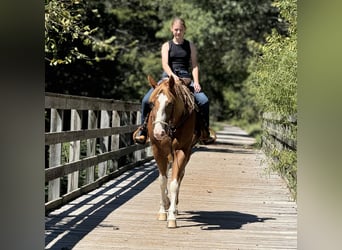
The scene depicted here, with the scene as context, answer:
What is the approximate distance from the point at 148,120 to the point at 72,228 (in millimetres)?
1584

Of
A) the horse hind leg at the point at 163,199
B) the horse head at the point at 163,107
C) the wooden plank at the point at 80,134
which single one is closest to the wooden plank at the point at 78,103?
the wooden plank at the point at 80,134

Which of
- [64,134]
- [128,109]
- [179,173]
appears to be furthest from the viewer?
[128,109]

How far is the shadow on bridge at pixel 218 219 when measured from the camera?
7.20 meters

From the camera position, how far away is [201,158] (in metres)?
17.0

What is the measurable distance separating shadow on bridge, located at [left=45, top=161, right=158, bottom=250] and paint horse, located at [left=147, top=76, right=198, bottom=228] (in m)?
0.90

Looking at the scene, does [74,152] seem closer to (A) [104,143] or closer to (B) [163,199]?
(B) [163,199]

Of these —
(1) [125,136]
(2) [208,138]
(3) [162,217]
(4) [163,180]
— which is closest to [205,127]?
(2) [208,138]

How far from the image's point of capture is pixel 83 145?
11.8 m

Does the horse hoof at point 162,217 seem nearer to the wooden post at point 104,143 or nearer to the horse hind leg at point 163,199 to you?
the horse hind leg at point 163,199

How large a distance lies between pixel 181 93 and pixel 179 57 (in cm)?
64
